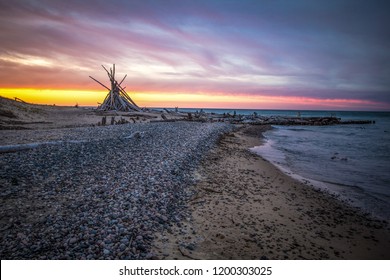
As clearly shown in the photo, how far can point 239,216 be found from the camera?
604cm

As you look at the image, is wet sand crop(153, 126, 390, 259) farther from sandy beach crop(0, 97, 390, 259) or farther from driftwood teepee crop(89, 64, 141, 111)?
driftwood teepee crop(89, 64, 141, 111)

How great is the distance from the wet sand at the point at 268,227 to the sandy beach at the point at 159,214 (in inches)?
1.0

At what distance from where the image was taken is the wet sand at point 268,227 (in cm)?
458

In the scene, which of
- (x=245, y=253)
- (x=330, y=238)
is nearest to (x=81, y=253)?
(x=245, y=253)

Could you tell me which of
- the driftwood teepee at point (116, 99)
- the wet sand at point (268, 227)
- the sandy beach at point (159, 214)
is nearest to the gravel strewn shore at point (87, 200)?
the sandy beach at point (159, 214)

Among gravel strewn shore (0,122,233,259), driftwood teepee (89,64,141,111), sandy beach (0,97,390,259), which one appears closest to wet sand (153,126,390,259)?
sandy beach (0,97,390,259)

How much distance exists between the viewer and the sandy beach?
4.20m

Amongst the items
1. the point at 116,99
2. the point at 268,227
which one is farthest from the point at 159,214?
the point at 116,99

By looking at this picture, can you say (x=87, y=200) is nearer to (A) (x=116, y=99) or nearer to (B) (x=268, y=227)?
(B) (x=268, y=227)

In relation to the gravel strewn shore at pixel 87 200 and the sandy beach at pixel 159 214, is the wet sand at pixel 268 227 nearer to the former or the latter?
the sandy beach at pixel 159 214

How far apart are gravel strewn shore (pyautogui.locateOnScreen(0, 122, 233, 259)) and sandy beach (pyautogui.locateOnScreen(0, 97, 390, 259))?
2cm

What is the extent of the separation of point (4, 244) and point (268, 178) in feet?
28.7

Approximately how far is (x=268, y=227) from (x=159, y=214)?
270 cm

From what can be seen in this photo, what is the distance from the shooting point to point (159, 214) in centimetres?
533
